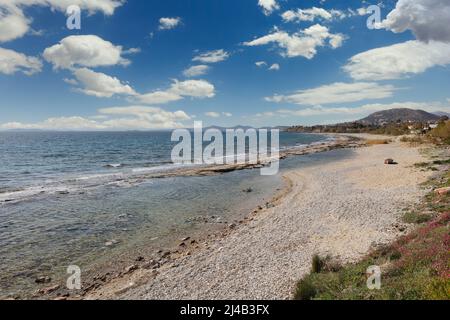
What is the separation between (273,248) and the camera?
15.5 m

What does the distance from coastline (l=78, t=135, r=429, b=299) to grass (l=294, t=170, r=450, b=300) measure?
3.53ft

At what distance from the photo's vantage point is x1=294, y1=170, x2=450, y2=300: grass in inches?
323

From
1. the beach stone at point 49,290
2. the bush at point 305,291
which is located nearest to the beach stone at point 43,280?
the beach stone at point 49,290

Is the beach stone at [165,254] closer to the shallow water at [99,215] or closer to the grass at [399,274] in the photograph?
the shallow water at [99,215]

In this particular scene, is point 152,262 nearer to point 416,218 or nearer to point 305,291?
point 305,291

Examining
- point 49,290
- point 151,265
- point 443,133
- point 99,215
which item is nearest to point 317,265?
point 151,265

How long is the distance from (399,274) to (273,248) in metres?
6.41

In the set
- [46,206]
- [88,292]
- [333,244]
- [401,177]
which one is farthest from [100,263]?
[401,177]

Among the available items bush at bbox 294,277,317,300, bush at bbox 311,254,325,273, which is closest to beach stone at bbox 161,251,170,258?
bush at bbox 311,254,325,273

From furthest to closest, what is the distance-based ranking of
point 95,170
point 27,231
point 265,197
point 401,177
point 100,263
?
point 95,170, point 401,177, point 265,197, point 27,231, point 100,263

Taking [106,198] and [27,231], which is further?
[106,198]
